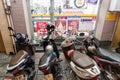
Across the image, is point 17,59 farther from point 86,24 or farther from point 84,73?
point 86,24

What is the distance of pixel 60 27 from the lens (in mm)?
3375

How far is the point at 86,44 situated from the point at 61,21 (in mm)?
1055

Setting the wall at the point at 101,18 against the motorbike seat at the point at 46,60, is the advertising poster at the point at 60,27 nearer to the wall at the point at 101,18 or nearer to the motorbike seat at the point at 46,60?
the wall at the point at 101,18

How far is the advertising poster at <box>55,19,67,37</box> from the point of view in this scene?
3301 mm

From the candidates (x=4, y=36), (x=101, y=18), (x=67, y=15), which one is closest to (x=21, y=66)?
(x=4, y=36)

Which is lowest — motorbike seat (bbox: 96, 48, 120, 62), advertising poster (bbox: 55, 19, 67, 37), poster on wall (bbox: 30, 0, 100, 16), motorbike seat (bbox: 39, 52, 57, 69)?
motorbike seat (bbox: 39, 52, 57, 69)

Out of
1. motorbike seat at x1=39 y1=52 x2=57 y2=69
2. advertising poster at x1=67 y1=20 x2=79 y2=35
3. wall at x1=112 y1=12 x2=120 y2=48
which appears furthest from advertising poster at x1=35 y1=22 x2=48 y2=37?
wall at x1=112 y1=12 x2=120 y2=48

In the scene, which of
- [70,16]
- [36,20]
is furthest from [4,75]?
[70,16]

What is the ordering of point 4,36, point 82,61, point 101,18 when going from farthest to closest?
point 101,18 < point 4,36 < point 82,61

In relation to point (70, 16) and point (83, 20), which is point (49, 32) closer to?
point (70, 16)

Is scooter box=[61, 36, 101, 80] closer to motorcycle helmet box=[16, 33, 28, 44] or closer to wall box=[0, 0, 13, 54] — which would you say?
motorcycle helmet box=[16, 33, 28, 44]

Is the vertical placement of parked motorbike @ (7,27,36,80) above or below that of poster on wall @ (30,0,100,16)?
below

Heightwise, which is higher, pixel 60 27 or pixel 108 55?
pixel 60 27

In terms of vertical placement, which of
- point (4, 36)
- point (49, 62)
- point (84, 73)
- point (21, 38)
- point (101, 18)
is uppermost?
point (101, 18)
